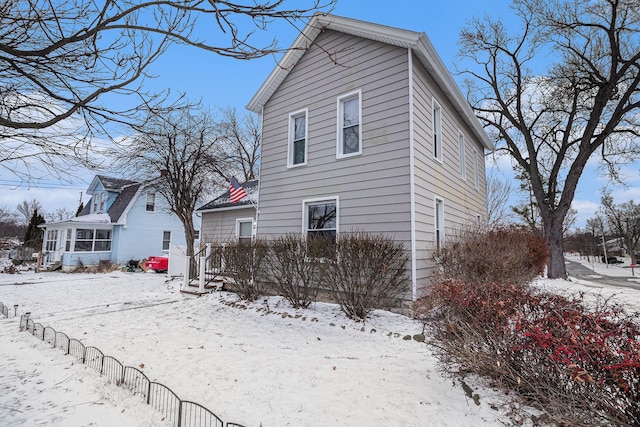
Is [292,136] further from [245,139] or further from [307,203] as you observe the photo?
[245,139]

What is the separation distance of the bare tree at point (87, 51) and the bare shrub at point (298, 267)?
4.10 metres

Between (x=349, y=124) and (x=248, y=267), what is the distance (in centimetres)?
449

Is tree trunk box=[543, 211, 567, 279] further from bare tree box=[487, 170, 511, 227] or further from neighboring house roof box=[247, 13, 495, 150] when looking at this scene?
bare tree box=[487, 170, 511, 227]

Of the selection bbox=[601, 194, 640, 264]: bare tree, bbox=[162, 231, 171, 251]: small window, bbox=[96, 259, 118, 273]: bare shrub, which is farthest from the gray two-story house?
bbox=[601, 194, 640, 264]: bare tree

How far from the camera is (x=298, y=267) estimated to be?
22.9 ft

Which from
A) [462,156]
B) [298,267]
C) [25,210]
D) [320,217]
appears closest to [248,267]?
[298,267]

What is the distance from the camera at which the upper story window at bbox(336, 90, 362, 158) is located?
306 inches

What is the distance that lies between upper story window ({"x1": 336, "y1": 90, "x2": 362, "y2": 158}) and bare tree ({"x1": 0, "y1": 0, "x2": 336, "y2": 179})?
487cm

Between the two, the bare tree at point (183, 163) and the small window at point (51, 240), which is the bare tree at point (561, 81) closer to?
the bare tree at point (183, 163)

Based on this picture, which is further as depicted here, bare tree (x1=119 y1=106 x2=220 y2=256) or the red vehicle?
the red vehicle

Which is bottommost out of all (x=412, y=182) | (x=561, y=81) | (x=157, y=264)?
(x=157, y=264)

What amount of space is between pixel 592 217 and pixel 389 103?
60194 millimetres

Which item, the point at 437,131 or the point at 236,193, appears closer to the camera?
the point at 437,131

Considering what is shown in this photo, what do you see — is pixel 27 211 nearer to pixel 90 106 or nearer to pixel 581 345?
pixel 90 106
